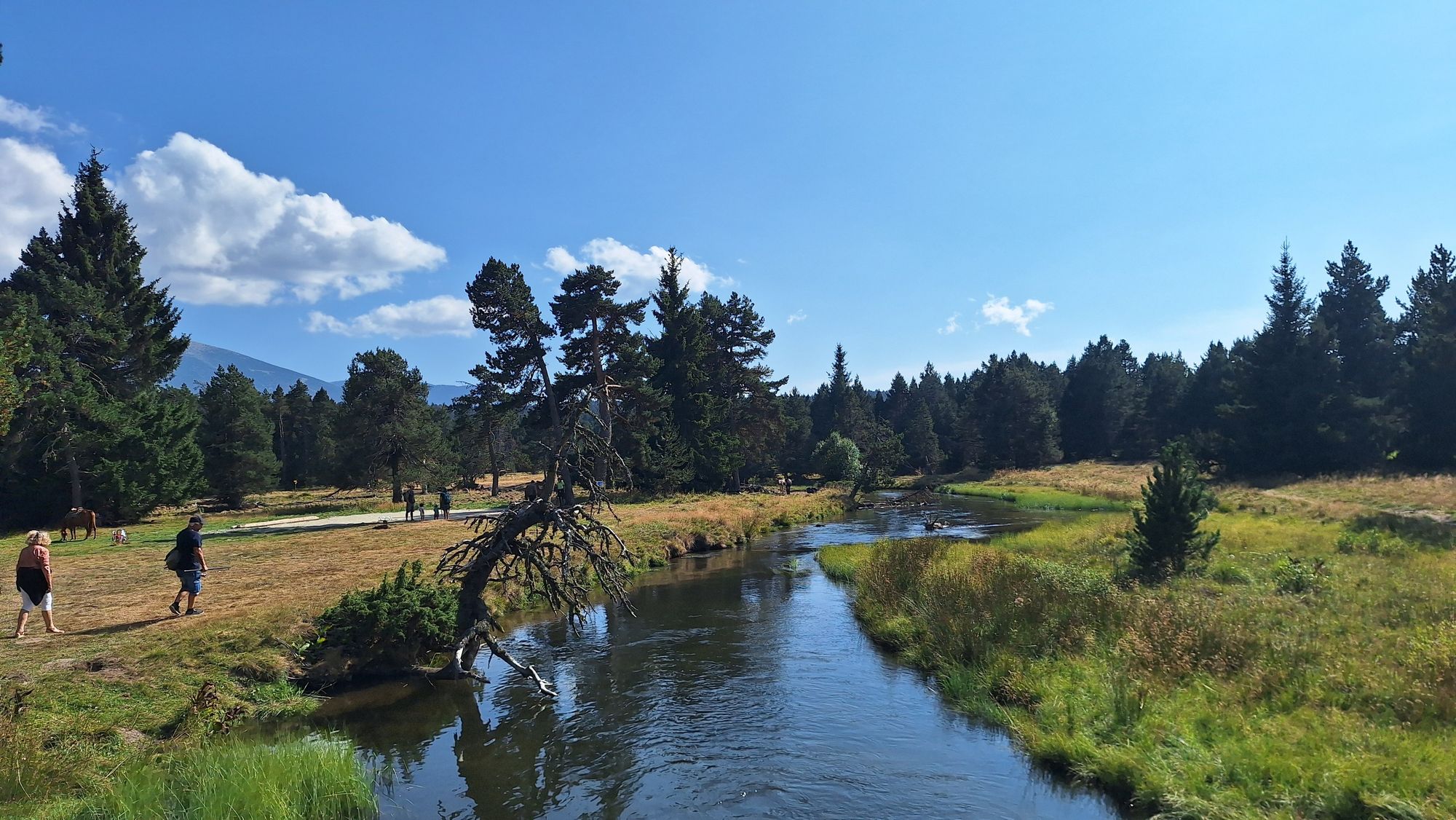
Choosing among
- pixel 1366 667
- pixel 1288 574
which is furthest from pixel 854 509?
pixel 1366 667

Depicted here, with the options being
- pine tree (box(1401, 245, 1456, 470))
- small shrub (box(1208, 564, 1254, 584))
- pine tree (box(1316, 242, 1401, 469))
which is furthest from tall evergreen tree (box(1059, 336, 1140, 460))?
small shrub (box(1208, 564, 1254, 584))

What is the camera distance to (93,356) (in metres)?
39.3

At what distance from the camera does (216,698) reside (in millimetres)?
12156

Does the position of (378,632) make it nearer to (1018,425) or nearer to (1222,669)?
(1222,669)

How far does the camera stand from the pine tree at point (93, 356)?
117 feet

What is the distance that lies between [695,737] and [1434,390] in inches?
2554

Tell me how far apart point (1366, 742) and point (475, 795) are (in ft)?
40.0

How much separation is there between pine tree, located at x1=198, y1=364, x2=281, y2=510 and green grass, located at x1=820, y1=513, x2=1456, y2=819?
178 feet

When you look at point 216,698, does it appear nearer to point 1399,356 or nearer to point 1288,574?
point 1288,574

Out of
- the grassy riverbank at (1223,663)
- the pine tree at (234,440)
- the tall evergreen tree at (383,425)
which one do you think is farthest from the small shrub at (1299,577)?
the pine tree at (234,440)

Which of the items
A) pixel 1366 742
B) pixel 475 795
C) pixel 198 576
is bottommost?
pixel 475 795

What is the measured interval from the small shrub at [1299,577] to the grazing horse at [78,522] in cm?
4612

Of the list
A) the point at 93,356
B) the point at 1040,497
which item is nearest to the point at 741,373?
the point at 1040,497

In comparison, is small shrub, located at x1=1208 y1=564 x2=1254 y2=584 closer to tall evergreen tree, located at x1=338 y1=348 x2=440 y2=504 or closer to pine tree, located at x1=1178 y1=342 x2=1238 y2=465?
tall evergreen tree, located at x1=338 y1=348 x2=440 y2=504
